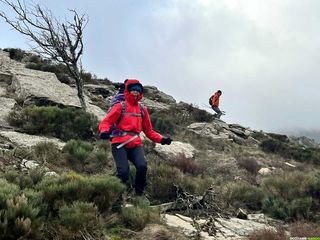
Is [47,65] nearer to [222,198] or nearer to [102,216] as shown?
[222,198]

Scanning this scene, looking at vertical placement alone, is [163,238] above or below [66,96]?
below

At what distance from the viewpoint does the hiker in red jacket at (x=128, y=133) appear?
22.5ft

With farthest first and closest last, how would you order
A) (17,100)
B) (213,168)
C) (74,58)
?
(74,58)
(17,100)
(213,168)

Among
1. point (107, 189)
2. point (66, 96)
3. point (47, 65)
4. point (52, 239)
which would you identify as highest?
point (47, 65)

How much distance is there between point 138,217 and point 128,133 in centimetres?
187

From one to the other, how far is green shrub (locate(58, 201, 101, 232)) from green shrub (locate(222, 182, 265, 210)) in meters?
4.57

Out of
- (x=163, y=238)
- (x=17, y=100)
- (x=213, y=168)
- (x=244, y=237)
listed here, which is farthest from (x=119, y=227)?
(x=17, y=100)

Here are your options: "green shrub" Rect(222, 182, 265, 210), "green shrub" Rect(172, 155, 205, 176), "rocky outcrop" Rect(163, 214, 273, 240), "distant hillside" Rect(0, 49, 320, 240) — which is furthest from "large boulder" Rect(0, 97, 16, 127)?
"rocky outcrop" Rect(163, 214, 273, 240)

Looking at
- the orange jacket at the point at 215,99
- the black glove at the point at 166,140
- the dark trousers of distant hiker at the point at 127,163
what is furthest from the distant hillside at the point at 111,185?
the orange jacket at the point at 215,99

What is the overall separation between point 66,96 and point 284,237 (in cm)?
1267

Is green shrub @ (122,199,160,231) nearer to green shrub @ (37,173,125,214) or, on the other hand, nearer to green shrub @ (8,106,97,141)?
green shrub @ (37,173,125,214)

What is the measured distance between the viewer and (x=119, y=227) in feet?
17.8

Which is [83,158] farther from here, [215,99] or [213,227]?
[215,99]

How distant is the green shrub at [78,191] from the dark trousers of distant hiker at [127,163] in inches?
33.2
